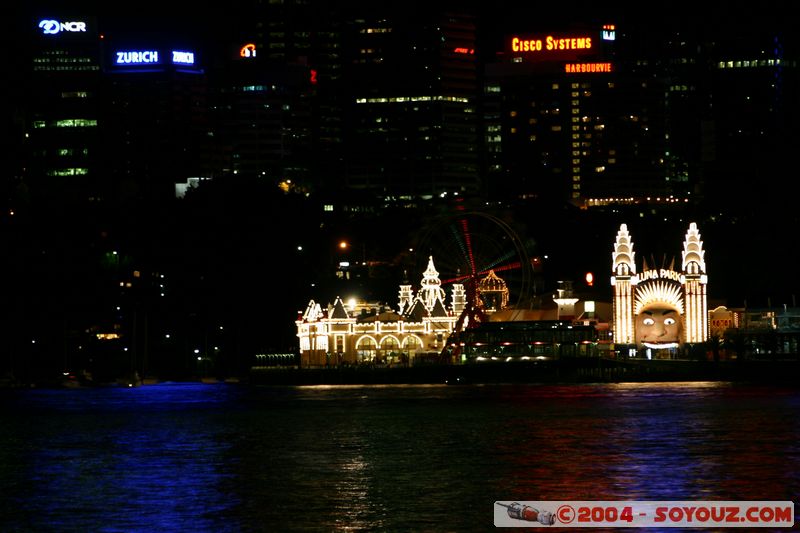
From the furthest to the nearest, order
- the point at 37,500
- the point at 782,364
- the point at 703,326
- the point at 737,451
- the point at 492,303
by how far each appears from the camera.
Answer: the point at 492,303 < the point at 703,326 < the point at 782,364 < the point at 737,451 < the point at 37,500

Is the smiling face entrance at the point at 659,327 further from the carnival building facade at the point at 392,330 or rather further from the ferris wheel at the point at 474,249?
the carnival building facade at the point at 392,330

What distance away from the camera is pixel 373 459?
6750 cm

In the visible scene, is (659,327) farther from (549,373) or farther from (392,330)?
(392,330)

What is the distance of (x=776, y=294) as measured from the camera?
185500 millimetres

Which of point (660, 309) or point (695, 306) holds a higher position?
point (695, 306)

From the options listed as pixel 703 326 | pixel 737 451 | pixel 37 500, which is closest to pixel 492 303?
pixel 703 326

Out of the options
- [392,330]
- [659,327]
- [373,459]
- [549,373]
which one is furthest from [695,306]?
[373,459]

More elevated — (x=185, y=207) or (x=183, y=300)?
(x=185, y=207)

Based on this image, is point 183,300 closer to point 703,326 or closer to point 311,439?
point 703,326

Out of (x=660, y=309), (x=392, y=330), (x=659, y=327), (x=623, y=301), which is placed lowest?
(x=659, y=327)

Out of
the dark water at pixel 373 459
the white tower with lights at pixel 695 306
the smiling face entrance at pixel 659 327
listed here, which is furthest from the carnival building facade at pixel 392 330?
the dark water at pixel 373 459

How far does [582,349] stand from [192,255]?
53924mm

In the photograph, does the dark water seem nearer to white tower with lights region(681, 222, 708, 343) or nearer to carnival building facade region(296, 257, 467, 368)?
white tower with lights region(681, 222, 708, 343)

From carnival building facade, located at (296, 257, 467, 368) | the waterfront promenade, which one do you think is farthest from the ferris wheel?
the waterfront promenade
